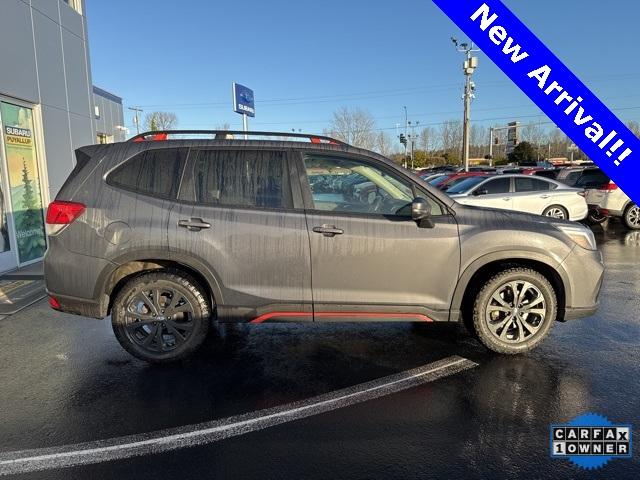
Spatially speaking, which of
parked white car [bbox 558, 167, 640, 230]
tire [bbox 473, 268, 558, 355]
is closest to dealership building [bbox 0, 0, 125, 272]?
tire [bbox 473, 268, 558, 355]

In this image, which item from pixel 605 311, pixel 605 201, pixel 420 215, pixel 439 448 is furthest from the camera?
pixel 605 201

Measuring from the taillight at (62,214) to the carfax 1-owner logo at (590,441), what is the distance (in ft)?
13.1

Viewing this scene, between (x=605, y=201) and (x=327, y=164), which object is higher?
(x=327, y=164)

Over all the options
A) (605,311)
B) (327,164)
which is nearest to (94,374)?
(327,164)

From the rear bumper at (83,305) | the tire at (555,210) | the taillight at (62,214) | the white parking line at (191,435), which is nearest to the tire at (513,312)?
the white parking line at (191,435)

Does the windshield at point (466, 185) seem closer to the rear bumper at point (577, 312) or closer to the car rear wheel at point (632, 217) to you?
the car rear wheel at point (632, 217)

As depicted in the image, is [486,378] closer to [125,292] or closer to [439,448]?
[439,448]

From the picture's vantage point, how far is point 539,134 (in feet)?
241

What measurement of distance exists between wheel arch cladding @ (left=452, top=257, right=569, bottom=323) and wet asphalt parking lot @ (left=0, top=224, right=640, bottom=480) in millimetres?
522

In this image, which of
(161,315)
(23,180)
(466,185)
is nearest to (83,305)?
(161,315)

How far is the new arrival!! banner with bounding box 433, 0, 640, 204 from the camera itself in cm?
142

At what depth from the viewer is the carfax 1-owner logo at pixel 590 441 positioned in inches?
106

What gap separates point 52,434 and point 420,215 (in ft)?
10.3

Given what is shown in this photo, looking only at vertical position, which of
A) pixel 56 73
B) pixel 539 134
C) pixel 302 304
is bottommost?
pixel 302 304
